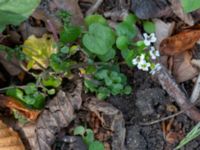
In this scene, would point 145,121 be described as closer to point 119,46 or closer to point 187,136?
point 187,136

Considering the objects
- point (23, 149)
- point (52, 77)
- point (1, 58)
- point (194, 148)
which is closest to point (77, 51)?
point (52, 77)

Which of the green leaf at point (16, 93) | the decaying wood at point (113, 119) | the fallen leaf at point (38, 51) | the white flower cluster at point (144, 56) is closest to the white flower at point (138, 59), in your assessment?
the white flower cluster at point (144, 56)

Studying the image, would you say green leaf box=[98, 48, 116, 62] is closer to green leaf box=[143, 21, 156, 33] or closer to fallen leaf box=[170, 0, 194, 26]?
green leaf box=[143, 21, 156, 33]

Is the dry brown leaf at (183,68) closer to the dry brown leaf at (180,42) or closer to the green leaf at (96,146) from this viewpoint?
the dry brown leaf at (180,42)

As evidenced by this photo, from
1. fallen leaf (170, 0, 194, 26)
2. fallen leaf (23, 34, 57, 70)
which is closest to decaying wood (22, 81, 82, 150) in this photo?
fallen leaf (23, 34, 57, 70)

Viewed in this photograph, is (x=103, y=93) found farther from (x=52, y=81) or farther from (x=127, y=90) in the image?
(x=52, y=81)

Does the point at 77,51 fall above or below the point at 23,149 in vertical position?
above

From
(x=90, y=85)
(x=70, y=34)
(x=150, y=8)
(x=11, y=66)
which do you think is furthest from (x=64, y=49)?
(x=150, y=8)
